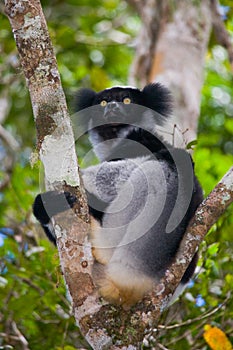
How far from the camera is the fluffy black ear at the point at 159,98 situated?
437 centimetres

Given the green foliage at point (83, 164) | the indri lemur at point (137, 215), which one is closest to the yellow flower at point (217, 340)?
the green foliage at point (83, 164)

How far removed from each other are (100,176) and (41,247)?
0.72 metres

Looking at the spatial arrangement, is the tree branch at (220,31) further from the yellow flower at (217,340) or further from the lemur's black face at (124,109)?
the yellow flower at (217,340)

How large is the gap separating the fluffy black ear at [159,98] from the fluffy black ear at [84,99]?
0.57m

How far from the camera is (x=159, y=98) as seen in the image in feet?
14.4

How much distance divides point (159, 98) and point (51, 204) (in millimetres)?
1731

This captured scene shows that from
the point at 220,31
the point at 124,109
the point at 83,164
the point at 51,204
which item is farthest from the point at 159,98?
the point at 51,204

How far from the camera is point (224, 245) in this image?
4.00m

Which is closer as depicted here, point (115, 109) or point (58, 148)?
point (58, 148)

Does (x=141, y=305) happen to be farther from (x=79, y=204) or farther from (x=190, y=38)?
(x=190, y=38)

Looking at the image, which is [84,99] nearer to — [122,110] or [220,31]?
[122,110]

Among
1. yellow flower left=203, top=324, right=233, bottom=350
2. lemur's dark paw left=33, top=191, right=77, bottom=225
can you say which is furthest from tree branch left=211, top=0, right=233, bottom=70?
yellow flower left=203, top=324, right=233, bottom=350

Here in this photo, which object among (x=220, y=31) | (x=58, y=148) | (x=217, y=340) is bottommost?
(x=217, y=340)

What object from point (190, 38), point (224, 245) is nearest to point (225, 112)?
point (190, 38)
